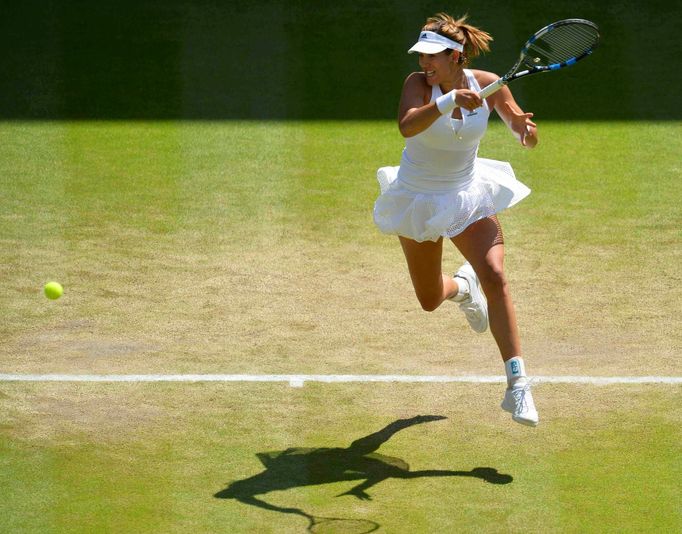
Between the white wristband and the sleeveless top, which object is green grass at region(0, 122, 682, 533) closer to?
the sleeveless top

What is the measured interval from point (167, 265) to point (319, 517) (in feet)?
12.3

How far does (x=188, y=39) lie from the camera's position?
1267cm

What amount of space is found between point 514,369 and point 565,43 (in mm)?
1722

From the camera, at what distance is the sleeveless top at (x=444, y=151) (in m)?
6.65

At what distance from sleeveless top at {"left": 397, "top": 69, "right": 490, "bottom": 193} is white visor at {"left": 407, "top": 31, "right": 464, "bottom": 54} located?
0.73 ft

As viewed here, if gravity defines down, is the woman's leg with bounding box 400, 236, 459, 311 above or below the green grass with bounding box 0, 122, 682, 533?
above

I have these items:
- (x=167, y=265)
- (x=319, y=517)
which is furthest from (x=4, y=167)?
(x=319, y=517)

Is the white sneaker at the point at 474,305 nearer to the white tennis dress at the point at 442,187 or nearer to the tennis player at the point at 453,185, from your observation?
the tennis player at the point at 453,185

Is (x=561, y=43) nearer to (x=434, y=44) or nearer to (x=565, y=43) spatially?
(x=565, y=43)

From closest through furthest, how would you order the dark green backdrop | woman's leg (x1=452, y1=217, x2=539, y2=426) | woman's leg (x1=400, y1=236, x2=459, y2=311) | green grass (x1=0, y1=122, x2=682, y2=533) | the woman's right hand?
green grass (x1=0, y1=122, x2=682, y2=533) → the woman's right hand → woman's leg (x1=452, y1=217, x2=539, y2=426) → woman's leg (x1=400, y1=236, x2=459, y2=311) → the dark green backdrop

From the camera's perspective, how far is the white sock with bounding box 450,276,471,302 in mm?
7386

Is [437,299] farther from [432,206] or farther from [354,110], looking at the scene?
[354,110]

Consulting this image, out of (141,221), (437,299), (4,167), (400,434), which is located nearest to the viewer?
(400,434)

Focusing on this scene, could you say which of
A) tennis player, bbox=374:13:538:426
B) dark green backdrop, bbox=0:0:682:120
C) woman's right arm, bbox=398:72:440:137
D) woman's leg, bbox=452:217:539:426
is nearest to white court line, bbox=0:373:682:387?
tennis player, bbox=374:13:538:426
